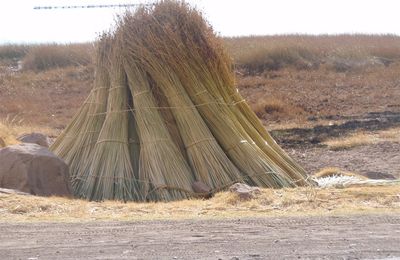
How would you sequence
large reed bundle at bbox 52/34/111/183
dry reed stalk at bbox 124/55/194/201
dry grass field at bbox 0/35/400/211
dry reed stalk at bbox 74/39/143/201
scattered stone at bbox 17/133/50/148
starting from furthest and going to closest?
1. scattered stone at bbox 17/133/50/148
2. large reed bundle at bbox 52/34/111/183
3. dry reed stalk at bbox 74/39/143/201
4. dry reed stalk at bbox 124/55/194/201
5. dry grass field at bbox 0/35/400/211

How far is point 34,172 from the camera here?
1191cm

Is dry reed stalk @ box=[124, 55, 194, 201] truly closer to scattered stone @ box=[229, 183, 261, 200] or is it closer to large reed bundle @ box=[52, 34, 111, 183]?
large reed bundle @ box=[52, 34, 111, 183]

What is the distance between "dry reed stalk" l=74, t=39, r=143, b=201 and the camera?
39.8ft

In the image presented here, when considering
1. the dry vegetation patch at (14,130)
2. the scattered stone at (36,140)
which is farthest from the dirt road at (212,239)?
the dry vegetation patch at (14,130)

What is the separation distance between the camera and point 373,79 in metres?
36.0

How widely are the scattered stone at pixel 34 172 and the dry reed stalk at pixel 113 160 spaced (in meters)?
0.45

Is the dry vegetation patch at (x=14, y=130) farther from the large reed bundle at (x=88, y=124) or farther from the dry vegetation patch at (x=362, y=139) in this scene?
the dry vegetation patch at (x=362, y=139)

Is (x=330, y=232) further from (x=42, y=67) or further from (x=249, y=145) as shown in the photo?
(x=42, y=67)

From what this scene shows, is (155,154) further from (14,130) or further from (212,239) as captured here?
(14,130)

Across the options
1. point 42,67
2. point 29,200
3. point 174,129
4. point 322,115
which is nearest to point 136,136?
point 174,129

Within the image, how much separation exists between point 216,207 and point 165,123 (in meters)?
3.05

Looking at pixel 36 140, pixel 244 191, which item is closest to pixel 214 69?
pixel 244 191

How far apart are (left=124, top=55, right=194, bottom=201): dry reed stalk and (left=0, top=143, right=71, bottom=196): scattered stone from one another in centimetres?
133

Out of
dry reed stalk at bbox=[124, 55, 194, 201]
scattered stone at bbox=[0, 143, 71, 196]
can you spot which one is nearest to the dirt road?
dry reed stalk at bbox=[124, 55, 194, 201]
